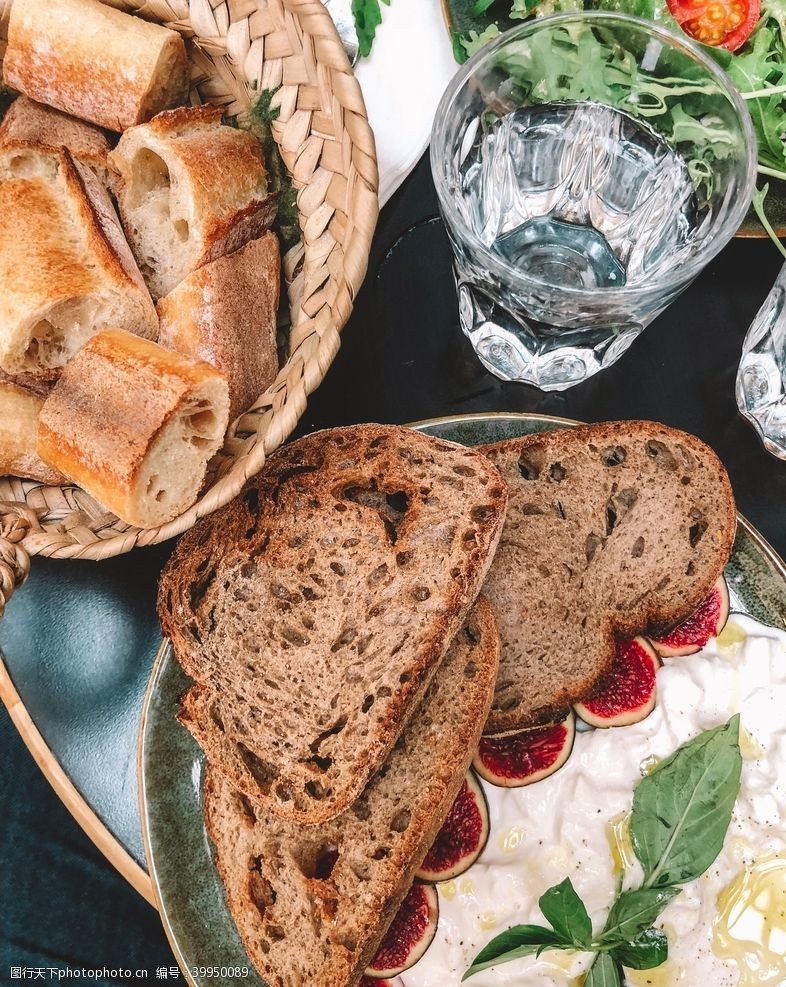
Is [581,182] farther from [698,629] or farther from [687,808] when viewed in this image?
[687,808]

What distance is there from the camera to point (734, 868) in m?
1.66

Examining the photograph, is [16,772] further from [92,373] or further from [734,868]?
[734,868]

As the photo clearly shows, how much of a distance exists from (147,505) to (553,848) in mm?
966

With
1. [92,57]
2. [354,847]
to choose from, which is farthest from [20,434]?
[354,847]

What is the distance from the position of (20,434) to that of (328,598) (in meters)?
0.68

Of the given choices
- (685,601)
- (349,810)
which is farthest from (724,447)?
(349,810)

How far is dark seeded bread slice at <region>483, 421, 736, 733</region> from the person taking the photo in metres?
1.76

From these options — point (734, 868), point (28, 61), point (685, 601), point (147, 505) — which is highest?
point (28, 61)

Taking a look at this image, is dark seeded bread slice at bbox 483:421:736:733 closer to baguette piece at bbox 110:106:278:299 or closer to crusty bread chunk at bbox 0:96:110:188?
baguette piece at bbox 110:106:278:299

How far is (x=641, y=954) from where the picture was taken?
154 cm

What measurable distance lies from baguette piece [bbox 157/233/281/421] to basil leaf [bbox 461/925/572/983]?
1.02m

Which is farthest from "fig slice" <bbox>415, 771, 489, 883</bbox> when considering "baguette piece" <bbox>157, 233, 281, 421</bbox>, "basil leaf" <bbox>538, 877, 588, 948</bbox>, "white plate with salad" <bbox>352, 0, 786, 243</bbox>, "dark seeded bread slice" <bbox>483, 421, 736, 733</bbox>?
"white plate with salad" <bbox>352, 0, 786, 243</bbox>

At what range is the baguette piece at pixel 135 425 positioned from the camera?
151cm

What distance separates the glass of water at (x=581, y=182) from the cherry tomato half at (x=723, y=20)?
11.9 inches
